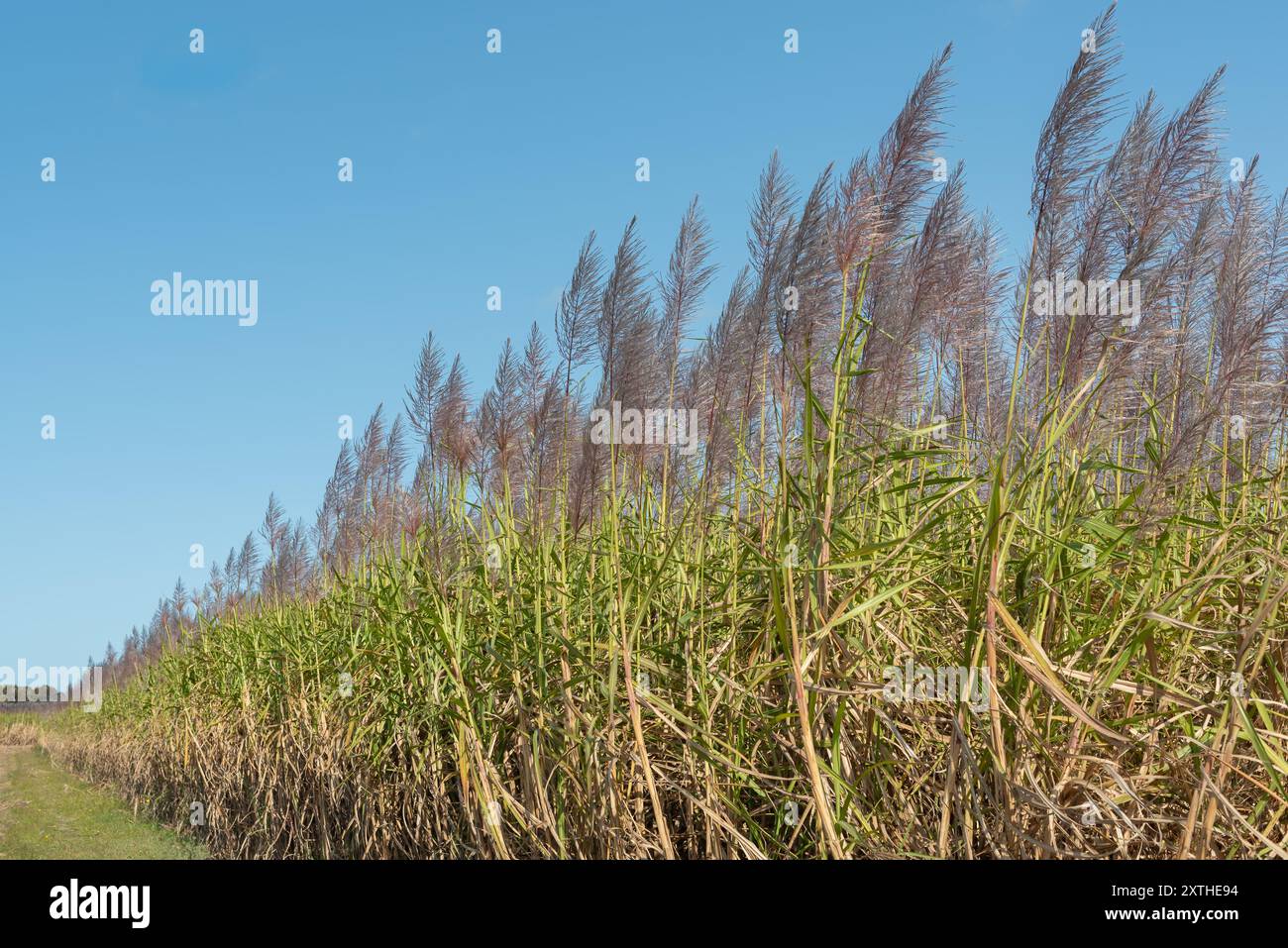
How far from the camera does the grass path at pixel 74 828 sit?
7.82 m

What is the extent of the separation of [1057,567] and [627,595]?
112 cm

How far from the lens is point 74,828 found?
9672 millimetres

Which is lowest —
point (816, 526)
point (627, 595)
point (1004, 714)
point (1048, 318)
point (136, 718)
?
point (136, 718)

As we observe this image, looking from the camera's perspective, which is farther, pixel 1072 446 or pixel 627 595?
pixel 627 595

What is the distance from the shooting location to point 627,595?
8.91 feet

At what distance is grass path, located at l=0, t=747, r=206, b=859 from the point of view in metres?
7.82

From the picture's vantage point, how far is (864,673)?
233cm
